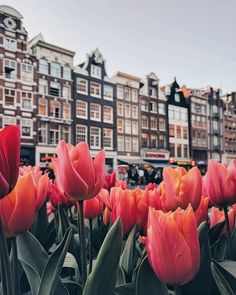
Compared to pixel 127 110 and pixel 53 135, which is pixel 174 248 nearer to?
pixel 53 135

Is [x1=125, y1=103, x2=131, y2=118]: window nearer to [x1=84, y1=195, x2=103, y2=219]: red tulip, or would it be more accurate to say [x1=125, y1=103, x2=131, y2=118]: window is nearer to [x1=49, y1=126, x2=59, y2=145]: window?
[x1=49, y1=126, x2=59, y2=145]: window

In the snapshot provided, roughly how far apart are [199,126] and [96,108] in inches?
480

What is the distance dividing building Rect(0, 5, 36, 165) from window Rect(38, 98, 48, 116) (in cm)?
51

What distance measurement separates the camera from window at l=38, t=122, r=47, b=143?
2005cm

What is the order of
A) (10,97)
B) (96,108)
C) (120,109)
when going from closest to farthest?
(10,97), (96,108), (120,109)

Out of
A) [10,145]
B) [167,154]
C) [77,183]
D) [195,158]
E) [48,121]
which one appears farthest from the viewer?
[195,158]

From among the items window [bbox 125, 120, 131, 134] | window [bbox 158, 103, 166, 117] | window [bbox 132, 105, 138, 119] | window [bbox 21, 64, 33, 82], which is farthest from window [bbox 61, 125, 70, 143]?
window [bbox 158, 103, 166, 117]

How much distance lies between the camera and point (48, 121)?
20578 mm

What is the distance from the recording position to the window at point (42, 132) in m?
20.0

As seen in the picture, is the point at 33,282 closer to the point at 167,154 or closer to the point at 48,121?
the point at 48,121

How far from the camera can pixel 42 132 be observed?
20.3 m

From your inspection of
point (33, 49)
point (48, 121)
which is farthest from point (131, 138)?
point (33, 49)

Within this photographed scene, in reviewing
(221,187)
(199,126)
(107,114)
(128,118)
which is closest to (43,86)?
(107,114)

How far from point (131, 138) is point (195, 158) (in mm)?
8307
